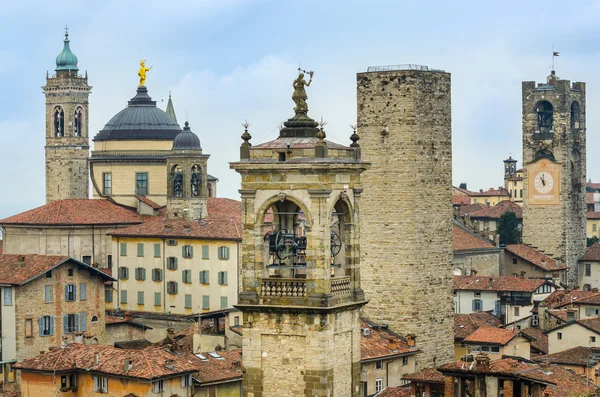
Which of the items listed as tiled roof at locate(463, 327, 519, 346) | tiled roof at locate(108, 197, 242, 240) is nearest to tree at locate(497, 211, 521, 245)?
tiled roof at locate(108, 197, 242, 240)

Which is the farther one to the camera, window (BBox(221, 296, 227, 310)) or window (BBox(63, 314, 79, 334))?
window (BBox(221, 296, 227, 310))

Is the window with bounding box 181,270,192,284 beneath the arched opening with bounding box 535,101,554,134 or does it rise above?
beneath

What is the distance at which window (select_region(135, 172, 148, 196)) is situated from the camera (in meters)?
99.8

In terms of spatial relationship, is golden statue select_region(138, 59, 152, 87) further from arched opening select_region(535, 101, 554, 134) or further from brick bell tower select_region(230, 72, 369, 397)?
brick bell tower select_region(230, 72, 369, 397)

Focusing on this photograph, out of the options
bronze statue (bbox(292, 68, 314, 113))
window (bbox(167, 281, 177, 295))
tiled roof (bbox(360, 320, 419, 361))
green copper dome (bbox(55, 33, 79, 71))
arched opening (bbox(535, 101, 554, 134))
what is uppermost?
green copper dome (bbox(55, 33, 79, 71))

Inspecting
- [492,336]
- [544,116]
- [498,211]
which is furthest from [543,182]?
[492,336]

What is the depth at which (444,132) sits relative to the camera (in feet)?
217

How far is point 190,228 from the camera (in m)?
87.3

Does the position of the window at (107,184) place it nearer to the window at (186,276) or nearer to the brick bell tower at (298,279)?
the window at (186,276)

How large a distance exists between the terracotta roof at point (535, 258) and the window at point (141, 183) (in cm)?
2233

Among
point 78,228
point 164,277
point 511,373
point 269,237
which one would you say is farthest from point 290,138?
point 78,228

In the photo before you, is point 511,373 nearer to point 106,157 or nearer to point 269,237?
point 269,237

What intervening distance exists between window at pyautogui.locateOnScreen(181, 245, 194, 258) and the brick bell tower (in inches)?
1926

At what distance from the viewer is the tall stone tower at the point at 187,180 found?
302 ft
